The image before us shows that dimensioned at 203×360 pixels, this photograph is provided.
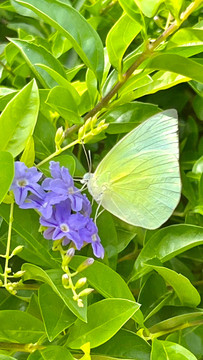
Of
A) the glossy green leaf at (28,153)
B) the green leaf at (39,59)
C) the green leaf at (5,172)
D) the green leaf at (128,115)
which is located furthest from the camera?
the green leaf at (128,115)

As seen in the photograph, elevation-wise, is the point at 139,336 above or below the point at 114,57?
below

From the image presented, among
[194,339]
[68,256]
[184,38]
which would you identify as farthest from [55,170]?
[194,339]

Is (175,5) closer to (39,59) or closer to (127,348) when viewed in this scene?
(39,59)

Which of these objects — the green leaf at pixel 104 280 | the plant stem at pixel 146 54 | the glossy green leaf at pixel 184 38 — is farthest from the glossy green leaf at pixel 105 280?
the glossy green leaf at pixel 184 38

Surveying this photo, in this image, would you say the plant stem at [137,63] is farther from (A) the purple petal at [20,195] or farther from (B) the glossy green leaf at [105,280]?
(B) the glossy green leaf at [105,280]

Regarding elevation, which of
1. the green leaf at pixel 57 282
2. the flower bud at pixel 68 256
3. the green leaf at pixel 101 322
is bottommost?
the green leaf at pixel 101 322

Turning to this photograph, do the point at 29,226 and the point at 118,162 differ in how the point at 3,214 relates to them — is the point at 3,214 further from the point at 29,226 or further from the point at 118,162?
the point at 118,162

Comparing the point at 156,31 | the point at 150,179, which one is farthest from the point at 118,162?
the point at 156,31
